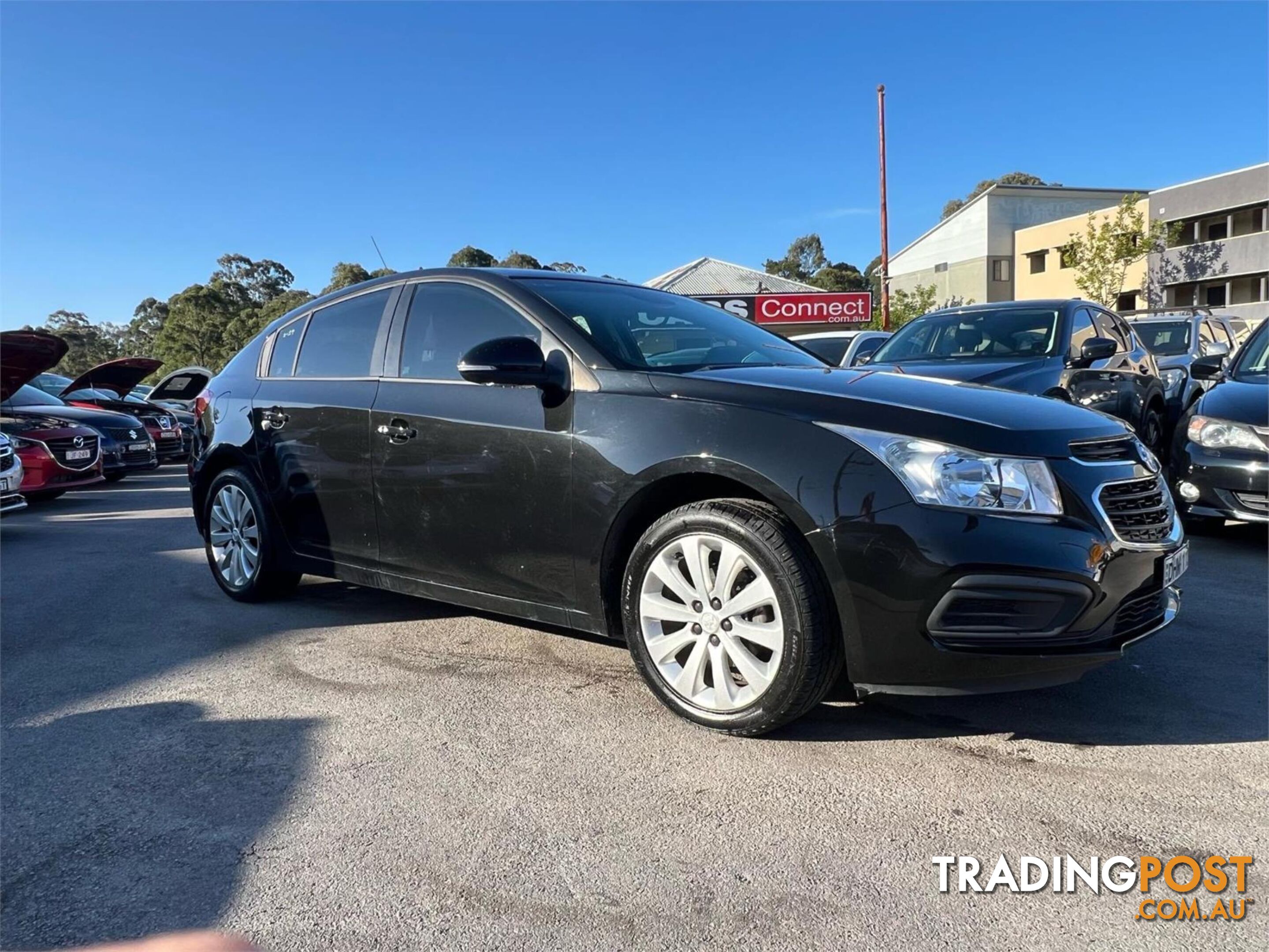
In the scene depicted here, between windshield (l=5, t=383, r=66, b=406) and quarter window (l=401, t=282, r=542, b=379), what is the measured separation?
8.93 meters

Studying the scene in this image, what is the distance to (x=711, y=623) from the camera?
10.1 ft

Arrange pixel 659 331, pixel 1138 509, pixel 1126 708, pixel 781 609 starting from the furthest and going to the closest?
pixel 659 331
pixel 1126 708
pixel 1138 509
pixel 781 609

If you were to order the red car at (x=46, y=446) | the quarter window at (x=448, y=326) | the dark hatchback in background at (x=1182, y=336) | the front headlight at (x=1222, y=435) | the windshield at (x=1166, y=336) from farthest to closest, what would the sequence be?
the windshield at (x=1166, y=336) < the dark hatchback in background at (x=1182, y=336) < the red car at (x=46, y=446) < the front headlight at (x=1222, y=435) < the quarter window at (x=448, y=326)

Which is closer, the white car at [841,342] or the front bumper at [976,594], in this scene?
the front bumper at [976,594]

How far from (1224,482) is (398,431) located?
4.99 m

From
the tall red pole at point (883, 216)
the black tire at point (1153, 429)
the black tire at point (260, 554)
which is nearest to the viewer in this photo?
the black tire at point (260, 554)

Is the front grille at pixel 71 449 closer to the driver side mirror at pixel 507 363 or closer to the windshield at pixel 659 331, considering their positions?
the windshield at pixel 659 331

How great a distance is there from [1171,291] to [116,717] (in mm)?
46616

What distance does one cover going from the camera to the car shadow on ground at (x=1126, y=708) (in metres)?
3.09

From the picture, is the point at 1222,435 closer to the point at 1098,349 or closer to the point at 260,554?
the point at 1098,349

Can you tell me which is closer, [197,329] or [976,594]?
[976,594]

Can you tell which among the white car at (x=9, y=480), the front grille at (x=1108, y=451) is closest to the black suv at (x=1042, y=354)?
the front grille at (x=1108, y=451)

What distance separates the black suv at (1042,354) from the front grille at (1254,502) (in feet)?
3.55

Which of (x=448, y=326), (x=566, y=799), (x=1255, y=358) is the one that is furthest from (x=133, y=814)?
(x=1255, y=358)
